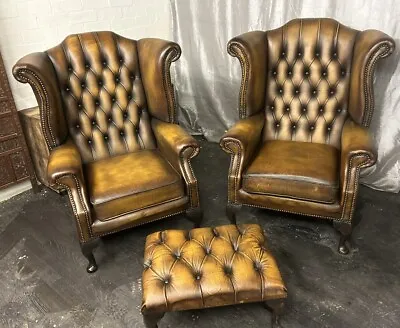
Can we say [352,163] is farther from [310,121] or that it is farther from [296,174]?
[310,121]

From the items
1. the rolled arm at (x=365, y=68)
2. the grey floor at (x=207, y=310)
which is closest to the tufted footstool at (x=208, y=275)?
the grey floor at (x=207, y=310)

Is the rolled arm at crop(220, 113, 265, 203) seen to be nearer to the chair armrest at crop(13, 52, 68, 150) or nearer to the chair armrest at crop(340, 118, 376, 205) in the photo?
the chair armrest at crop(340, 118, 376, 205)

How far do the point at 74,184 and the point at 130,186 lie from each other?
264 millimetres

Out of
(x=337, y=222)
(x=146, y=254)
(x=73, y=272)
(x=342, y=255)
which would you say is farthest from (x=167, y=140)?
(x=342, y=255)

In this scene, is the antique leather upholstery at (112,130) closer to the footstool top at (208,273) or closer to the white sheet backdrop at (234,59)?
the footstool top at (208,273)

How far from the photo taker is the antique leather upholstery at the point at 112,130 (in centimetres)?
180

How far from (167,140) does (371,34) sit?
121cm

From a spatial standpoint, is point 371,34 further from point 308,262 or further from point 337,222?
point 308,262

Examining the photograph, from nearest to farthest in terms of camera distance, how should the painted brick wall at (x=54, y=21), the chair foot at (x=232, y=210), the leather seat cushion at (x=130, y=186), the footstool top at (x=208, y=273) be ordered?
1. the footstool top at (x=208, y=273)
2. the leather seat cushion at (x=130, y=186)
3. the chair foot at (x=232, y=210)
4. the painted brick wall at (x=54, y=21)

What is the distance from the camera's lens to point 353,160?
5.66 ft

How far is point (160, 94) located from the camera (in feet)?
6.87

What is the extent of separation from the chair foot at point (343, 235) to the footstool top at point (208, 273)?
1.68 ft

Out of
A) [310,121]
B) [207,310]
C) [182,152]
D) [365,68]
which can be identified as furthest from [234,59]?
[207,310]

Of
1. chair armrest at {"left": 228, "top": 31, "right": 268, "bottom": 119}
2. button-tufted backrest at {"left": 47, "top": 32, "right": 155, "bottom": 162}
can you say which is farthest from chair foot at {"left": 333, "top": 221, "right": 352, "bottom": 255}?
button-tufted backrest at {"left": 47, "top": 32, "right": 155, "bottom": 162}
